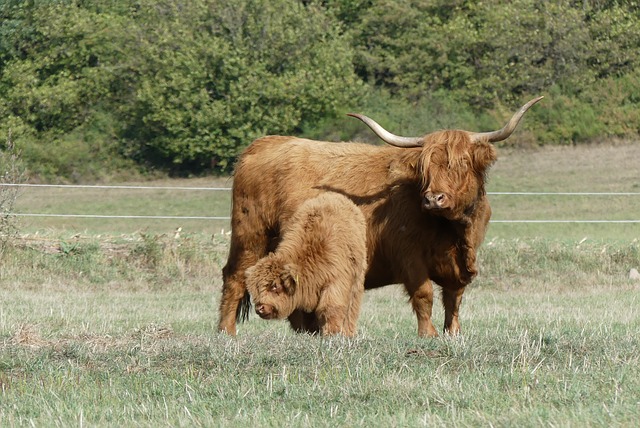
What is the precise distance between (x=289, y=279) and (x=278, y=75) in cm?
3616

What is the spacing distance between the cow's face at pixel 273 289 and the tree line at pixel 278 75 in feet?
106

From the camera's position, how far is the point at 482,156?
10523mm

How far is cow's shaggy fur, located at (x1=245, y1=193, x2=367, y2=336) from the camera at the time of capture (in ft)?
30.7

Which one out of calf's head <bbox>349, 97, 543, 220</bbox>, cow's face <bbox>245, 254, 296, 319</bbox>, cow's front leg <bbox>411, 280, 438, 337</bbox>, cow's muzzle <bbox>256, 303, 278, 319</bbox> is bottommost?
cow's front leg <bbox>411, 280, 438, 337</bbox>

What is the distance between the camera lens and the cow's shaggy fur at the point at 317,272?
9.35 m

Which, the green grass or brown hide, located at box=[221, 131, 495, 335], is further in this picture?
brown hide, located at box=[221, 131, 495, 335]

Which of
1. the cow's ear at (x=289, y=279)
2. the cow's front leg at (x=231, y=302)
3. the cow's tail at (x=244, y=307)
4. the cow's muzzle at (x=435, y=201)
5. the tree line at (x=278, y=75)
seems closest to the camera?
the cow's ear at (x=289, y=279)

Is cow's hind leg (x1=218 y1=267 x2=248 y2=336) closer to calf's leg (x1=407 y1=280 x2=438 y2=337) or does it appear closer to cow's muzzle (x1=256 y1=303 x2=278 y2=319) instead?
calf's leg (x1=407 y1=280 x2=438 y2=337)

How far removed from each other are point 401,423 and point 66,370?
8.31 ft

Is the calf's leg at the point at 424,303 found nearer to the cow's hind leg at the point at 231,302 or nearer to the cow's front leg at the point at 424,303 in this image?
the cow's front leg at the point at 424,303

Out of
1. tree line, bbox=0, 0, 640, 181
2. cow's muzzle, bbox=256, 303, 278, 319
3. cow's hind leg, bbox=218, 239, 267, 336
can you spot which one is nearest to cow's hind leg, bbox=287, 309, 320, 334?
cow's muzzle, bbox=256, 303, 278, 319

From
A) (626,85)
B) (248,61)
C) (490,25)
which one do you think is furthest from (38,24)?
(626,85)

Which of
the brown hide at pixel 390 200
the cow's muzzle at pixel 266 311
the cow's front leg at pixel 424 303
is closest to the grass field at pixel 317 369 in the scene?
the cow's muzzle at pixel 266 311

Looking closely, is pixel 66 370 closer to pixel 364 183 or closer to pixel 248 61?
pixel 364 183
